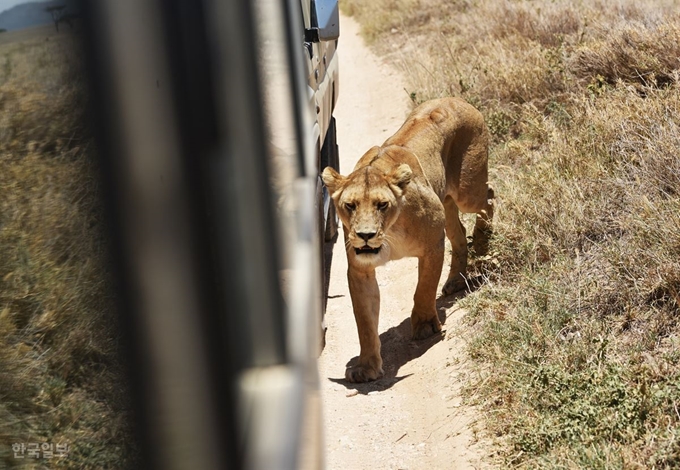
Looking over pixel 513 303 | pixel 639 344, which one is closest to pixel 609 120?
pixel 513 303

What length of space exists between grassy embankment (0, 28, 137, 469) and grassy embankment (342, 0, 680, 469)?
9.09 feet

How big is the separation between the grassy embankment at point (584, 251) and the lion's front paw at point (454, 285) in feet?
0.62

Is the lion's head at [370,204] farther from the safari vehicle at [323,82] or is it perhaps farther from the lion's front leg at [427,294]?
the lion's front leg at [427,294]

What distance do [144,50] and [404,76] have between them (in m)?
11.6

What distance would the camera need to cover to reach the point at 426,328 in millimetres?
5512

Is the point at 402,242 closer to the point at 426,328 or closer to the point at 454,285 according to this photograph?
the point at 426,328

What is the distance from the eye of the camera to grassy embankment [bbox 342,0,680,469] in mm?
3760

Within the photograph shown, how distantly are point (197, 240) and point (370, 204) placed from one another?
3.92 meters

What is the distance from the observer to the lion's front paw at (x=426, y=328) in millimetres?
5512

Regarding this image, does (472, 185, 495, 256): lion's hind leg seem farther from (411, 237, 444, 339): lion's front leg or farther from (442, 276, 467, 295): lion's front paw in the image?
(411, 237, 444, 339): lion's front leg

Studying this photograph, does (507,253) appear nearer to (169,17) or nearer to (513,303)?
(513,303)

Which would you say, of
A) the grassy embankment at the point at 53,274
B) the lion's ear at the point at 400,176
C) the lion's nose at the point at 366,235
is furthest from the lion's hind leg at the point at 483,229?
the grassy embankment at the point at 53,274

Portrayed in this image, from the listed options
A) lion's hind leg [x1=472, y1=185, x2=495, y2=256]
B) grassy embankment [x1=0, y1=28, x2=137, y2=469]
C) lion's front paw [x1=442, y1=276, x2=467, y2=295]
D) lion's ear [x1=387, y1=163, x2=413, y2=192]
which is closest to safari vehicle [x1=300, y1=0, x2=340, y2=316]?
lion's ear [x1=387, y1=163, x2=413, y2=192]

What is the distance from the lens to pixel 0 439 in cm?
98
